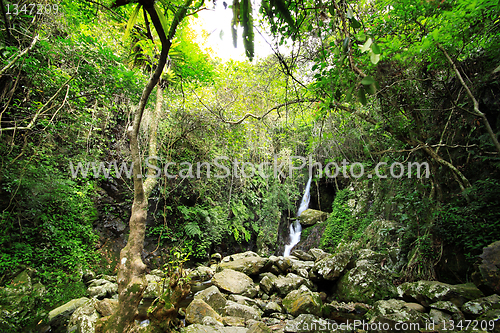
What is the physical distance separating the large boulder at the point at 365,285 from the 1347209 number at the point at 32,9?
7.49 meters

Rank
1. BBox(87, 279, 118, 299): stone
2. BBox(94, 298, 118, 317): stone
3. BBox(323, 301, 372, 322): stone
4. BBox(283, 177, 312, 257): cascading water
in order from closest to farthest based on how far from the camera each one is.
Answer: BBox(94, 298, 118, 317): stone → BBox(323, 301, 372, 322): stone → BBox(87, 279, 118, 299): stone → BBox(283, 177, 312, 257): cascading water

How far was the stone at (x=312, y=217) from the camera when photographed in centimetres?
1040

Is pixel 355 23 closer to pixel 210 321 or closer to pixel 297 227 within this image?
pixel 210 321

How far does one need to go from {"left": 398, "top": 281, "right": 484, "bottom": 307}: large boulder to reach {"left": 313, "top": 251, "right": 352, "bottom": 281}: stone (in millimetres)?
1405

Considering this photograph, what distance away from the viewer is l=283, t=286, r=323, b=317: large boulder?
4094 mm

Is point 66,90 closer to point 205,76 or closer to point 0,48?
point 0,48

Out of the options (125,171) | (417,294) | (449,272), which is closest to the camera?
(417,294)

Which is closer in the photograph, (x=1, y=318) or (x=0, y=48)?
(x=1, y=318)

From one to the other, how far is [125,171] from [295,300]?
5.89m

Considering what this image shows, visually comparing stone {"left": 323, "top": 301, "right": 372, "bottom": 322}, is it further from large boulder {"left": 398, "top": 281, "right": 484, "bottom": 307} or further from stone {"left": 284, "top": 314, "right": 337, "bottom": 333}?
stone {"left": 284, "top": 314, "right": 337, "bottom": 333}

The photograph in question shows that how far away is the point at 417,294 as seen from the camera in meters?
3.58

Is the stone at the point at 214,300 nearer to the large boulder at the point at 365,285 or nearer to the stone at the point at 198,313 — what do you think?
the stone at the point at 198,313

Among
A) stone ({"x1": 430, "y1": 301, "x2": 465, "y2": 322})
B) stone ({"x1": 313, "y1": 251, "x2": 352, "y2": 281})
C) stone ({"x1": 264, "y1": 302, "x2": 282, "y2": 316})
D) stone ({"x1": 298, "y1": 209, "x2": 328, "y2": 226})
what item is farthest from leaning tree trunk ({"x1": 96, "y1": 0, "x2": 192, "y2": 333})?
stone ({"x1": 298, "y1": 209, "x2": 328, "y2": 226})

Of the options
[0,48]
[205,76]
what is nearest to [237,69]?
[205,76]
